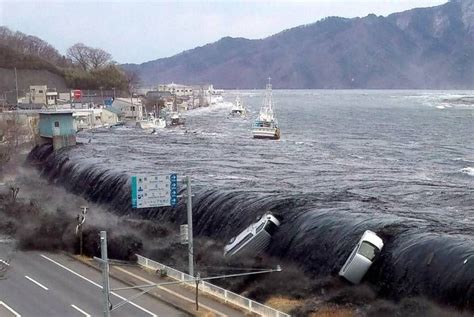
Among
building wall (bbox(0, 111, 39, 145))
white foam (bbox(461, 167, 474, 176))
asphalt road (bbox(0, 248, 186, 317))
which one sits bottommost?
asphalt road (bbox(0, 248, 186, 317))

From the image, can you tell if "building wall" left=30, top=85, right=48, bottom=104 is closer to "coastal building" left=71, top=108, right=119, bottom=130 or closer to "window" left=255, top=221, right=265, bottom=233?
"coastal building" left=71, top=108, right=119, bottom=130

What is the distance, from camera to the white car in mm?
23547

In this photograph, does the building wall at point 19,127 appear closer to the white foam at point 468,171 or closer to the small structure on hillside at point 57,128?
the small structure on hillside at point 57,128

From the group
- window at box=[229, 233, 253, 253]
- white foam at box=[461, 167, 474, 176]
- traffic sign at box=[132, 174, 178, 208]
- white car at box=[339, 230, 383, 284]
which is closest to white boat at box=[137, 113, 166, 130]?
white foam at box=[461, 167, 474, 176]

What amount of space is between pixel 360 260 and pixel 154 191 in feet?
27.2

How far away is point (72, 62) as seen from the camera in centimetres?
17050

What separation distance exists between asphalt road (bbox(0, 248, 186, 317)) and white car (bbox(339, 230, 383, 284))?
21.9 ft

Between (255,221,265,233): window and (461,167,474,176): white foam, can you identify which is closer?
(255,221,265,233): window

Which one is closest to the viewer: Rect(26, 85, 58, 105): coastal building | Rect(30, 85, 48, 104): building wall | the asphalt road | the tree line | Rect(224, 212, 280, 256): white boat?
the asphalt road

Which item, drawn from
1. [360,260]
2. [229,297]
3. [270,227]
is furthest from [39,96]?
[360,260]

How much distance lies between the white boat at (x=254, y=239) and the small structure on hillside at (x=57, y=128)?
110 ft

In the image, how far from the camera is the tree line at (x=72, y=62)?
128712mm

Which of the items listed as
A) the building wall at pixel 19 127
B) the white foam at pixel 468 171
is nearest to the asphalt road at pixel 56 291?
the white foam at pixel 468 171

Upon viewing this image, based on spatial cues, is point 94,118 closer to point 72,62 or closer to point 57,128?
point 57,128
